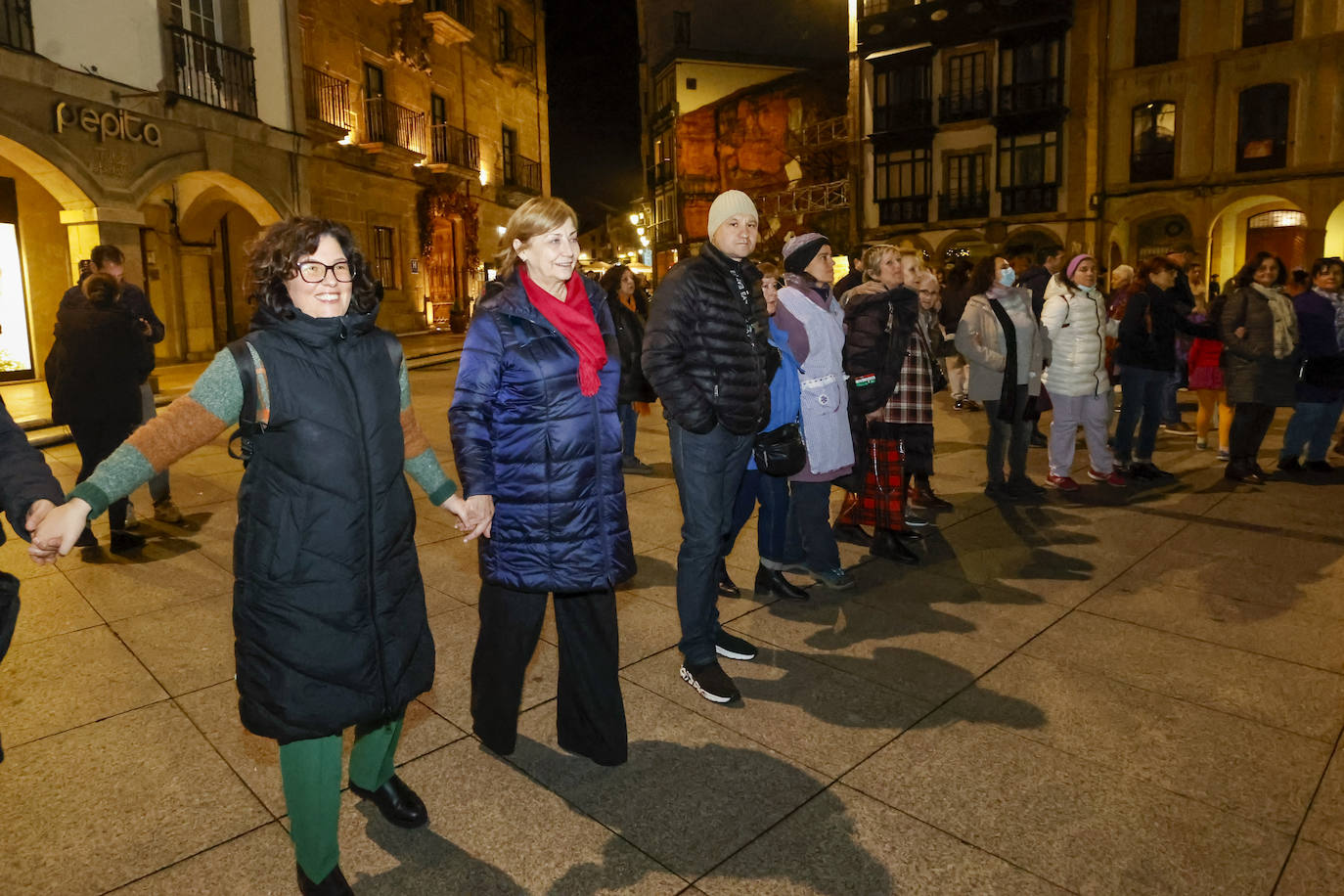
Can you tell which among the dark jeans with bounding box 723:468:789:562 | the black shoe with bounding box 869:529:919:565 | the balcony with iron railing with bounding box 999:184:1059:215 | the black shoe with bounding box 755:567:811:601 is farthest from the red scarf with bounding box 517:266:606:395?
the balcony with iron railing with bounding box 999:184:1059:215

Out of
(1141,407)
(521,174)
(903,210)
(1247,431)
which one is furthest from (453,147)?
(1247,431)

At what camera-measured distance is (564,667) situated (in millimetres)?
3090

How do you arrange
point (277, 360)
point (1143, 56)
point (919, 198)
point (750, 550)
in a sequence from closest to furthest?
point (277, 360) < point (750, 550) < point (1143, 56) < point (919, 198)

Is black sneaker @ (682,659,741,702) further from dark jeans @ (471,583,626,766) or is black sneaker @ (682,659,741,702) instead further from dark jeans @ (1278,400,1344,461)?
dark jeans @ (1278,400,1344,461)

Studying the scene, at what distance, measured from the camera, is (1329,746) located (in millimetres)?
3172

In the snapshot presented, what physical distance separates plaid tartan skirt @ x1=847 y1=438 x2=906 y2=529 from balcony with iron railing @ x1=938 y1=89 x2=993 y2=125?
85.6 ft

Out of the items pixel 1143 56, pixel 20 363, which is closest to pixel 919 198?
pixel 1143 56

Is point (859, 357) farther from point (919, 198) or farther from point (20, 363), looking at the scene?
point (919, 198)

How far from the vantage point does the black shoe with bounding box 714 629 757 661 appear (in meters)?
4.01

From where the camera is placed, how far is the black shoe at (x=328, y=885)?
2.33 m

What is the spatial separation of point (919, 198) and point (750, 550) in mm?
26546

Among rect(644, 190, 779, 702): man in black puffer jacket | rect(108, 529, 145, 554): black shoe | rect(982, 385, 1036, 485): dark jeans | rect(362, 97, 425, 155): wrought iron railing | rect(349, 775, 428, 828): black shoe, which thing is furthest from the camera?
rect(362, 97, 425, 155): wrought iron railing

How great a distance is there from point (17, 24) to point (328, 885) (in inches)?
555

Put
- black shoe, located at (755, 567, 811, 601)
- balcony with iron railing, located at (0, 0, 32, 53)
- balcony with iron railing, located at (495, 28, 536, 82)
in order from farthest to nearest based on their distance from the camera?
balcony with iron railing, located at (495, 28, 536, 82) < balcony with iron railing, located at (0, 0, 32, 53) < black shoe, located at (755, 567, 811, 601)
